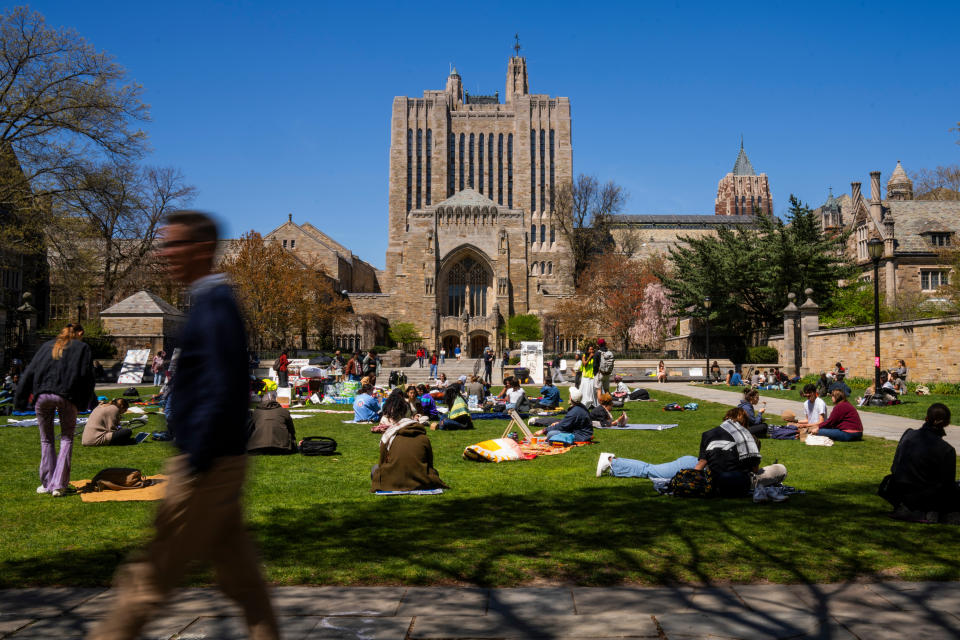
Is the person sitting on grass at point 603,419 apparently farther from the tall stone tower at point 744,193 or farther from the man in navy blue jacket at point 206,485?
the tall stone tower at point 744,193

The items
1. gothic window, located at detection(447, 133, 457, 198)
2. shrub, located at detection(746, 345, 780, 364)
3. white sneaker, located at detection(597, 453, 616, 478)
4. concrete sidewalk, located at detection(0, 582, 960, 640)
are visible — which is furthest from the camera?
gothic window, located at detection(447, 133, 457, 198)

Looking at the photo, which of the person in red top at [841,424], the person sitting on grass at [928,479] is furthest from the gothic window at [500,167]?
the person sitting on grass at [928,479]

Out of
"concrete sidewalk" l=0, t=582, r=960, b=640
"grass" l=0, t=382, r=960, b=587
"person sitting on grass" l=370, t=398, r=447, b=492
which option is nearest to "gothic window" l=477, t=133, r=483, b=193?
"grass" l=0, t=382, r=960, b=587

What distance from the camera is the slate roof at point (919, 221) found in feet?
154

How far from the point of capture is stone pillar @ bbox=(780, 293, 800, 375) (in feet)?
106

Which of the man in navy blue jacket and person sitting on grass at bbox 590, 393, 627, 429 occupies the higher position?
the man in navy blue jacket

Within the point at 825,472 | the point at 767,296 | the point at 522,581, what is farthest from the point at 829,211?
the point at 522,581

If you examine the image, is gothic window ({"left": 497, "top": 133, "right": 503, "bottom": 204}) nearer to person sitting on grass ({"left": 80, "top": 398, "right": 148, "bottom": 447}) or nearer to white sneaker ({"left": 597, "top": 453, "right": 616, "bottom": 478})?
person sitting on grass ({"left": 80, "top": 398, "right": 148, "bottom": 447})

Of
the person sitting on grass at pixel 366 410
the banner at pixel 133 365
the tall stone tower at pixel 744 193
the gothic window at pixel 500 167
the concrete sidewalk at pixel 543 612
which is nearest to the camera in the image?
the concrete sidewalk at pixel 543 612

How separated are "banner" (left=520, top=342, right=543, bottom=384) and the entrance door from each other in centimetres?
3149

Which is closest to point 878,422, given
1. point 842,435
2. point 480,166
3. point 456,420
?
point 842,435

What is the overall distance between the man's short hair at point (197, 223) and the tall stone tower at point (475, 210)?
61.8 metres

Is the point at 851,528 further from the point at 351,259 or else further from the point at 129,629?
the point at 351,259

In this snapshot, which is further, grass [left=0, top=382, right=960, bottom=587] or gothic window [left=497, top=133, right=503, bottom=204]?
gothic window [left=497, top=133, right=503, bottom=204]
